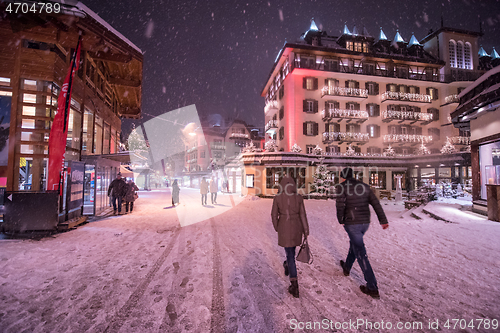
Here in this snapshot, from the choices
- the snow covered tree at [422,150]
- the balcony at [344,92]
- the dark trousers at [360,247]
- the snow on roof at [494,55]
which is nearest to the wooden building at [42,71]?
the dark trousers at [360,247]

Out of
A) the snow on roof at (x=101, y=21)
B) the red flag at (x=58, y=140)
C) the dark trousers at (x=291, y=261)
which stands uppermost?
the snow on roof at (x=101, y=21)

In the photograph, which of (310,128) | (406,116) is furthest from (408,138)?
(310,128)

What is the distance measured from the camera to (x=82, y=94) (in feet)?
33.8

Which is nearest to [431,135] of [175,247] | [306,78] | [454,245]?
[306,78]

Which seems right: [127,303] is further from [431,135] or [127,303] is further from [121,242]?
[431,135]

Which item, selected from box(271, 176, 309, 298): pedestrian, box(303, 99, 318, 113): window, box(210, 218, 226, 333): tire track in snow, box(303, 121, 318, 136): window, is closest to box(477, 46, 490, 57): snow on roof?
box(303, 99, 318, 113): window

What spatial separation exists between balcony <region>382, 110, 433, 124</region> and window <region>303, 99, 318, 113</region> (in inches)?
335

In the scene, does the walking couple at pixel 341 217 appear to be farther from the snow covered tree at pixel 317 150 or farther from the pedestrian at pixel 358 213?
the snow covered tree at pixel 317 150

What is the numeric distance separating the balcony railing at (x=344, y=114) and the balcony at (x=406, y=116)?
2874 mm

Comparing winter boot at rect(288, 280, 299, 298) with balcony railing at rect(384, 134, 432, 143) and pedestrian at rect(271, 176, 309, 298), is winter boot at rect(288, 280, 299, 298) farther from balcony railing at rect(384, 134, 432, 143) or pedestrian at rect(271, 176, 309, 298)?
balcony railing at rect(384, 134, 432, 143)

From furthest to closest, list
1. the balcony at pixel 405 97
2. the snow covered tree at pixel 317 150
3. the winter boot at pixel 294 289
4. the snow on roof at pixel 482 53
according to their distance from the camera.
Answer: the snow on roof at pixel 482 53 → the balcony at pixel 405 97 → the snow covered tree at pixel 317 150 → the winter boot at pixel 294 289

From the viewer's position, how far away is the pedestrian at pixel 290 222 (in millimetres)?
3672

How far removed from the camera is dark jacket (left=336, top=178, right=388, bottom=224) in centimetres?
371

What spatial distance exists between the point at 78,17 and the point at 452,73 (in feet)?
128
